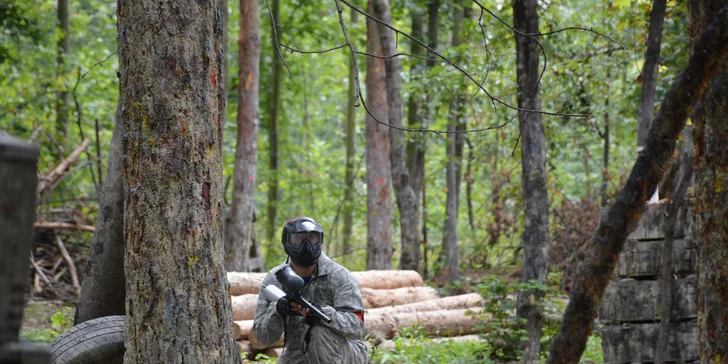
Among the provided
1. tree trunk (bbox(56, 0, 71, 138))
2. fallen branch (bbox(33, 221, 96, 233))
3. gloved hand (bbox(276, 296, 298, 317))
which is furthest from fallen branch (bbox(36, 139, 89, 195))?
gloved hand (bbox(276, 296, 298, 317))

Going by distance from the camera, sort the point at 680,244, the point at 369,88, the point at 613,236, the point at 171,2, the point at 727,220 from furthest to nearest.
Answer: the point at 369,88 → the point at 680,244 → the point at 727,220 → the point at 171,2 → the point at 613,236

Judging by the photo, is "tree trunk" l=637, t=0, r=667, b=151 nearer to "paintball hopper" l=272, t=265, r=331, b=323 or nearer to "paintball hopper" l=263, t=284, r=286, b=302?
"paintball hopper" l=272, t=265, r=331, b=323

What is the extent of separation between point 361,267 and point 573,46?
413 inches

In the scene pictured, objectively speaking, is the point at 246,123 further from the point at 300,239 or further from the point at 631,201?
the point at 631,201

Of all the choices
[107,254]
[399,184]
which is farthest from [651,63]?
[399,184]

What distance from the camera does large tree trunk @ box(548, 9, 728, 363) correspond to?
131 inches

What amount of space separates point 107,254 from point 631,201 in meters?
4.94

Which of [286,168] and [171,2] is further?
[286,168]

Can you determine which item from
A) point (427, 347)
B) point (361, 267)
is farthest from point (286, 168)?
point (427, 347)

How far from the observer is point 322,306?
5.41 m

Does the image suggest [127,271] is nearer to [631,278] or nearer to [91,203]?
[631,278]

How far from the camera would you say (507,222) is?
1817 centimetres

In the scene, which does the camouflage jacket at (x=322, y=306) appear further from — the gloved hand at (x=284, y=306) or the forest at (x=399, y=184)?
the forest at (x=399, y=184)

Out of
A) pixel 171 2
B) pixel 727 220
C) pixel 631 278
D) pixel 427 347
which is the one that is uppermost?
pixel 171 2
